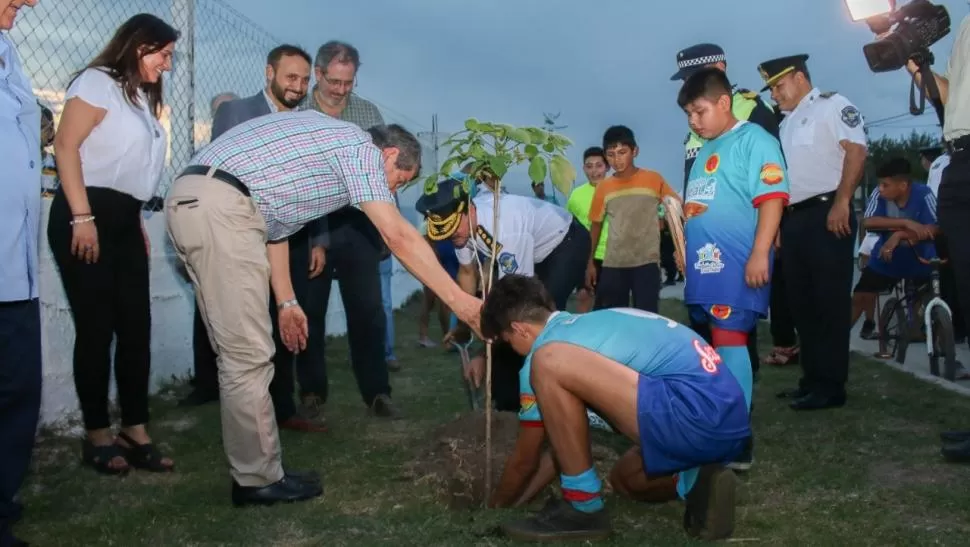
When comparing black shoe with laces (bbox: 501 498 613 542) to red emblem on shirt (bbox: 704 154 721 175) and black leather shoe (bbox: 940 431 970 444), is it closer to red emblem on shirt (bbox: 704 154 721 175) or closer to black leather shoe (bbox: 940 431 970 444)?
red emblem on shirt (bbox: 704 154 721 175)

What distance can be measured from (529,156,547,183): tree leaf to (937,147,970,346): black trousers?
5.85 ft

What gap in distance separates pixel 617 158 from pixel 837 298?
1967 millimetres

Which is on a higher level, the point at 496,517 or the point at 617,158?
the point at 617,158

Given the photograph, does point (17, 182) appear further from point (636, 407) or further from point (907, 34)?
point (907, 34)

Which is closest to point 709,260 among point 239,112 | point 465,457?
point 465,457

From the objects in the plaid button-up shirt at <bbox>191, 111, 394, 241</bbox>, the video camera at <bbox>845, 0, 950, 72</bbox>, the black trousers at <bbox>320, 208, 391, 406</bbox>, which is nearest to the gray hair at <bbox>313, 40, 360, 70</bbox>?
the black trousers at <bbox>320, 208, 391, 406</bbox>

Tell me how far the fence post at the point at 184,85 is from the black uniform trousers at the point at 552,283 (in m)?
2.66

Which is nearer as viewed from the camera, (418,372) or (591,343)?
(591,343)

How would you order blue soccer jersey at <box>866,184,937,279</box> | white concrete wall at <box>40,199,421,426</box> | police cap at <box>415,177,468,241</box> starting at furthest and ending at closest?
blue soccer jersey at <box>866,184,937,279</box>, white concrete wall at <box>40,199,421,426</box>, police cap at <box>415,177,468,241</box>

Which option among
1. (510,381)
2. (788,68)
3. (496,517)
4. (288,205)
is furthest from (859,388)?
(288,205)

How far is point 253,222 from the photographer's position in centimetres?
353

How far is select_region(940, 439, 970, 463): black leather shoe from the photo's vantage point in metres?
4.08

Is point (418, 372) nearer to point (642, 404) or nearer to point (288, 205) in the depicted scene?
point (288, 205)

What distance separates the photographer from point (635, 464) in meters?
3.57
